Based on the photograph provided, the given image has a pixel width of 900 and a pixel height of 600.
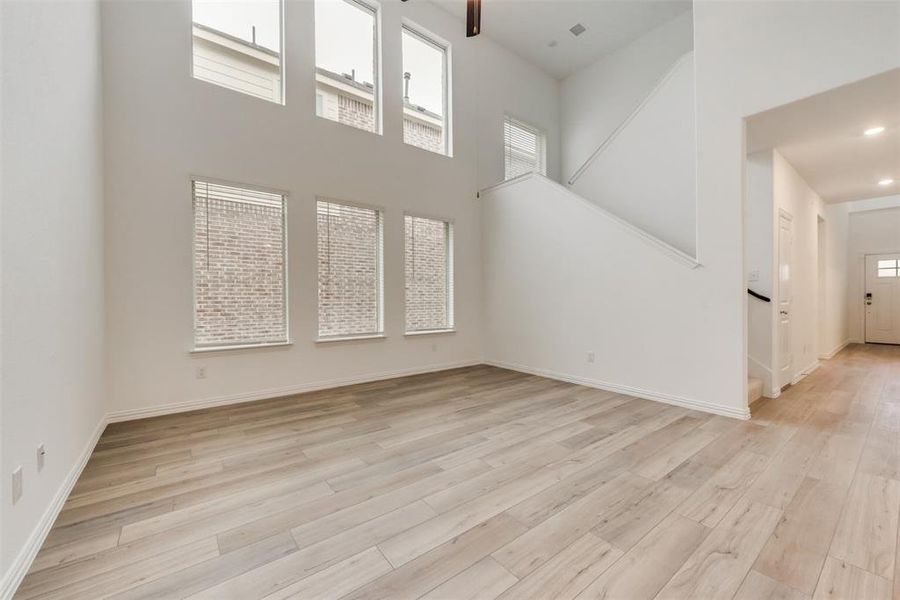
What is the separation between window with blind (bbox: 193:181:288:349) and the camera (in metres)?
3.91

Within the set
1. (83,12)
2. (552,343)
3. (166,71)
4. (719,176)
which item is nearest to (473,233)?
(552,343)

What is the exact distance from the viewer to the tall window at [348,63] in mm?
4781

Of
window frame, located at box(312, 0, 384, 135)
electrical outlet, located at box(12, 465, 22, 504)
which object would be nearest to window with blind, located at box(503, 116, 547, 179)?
window frame, located at box(312, 0, 384, 135)

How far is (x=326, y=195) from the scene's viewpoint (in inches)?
183

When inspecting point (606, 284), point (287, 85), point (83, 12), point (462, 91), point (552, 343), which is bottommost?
point (552, 343)

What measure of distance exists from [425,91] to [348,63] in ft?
4.25

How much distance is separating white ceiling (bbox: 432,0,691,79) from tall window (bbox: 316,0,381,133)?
1402mm

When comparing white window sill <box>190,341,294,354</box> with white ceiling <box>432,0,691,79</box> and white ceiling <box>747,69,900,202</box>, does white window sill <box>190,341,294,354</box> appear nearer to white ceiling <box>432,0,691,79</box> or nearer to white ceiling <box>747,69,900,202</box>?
white ceiling <box>747,69,900,202</box>

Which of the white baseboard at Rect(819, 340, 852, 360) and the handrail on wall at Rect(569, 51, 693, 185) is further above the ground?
the handrail on wall at Rect(569, 51, 693, 185)

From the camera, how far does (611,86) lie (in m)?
7.06

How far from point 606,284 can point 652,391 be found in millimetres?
1316

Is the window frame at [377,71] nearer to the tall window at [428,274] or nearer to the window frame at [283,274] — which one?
the tall window at [428,274]

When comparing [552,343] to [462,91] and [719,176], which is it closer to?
[719,176]

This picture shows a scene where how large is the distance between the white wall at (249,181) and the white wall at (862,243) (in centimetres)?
882
